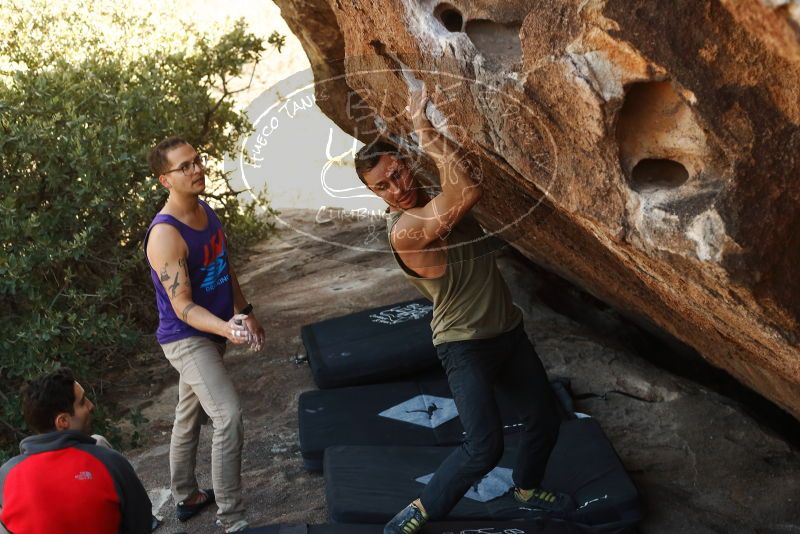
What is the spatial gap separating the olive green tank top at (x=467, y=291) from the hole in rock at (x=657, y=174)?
81 cm

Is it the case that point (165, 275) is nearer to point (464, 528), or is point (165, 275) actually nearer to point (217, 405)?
point (217, 405)

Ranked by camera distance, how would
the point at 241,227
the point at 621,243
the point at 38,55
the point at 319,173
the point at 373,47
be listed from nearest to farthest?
the point at 621,243 → the point at 373,47 → the point at 319,173 → the point at 38,55 → the point at 241,227

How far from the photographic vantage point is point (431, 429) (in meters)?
4.91

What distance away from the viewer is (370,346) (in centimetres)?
582

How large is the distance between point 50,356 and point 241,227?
10.4 ft

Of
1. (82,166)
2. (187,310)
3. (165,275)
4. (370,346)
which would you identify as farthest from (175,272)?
(82,166)

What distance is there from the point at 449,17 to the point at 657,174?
1.06m

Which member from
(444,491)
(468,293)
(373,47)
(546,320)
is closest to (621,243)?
(468,293)

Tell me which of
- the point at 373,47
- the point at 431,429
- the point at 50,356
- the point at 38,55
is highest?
the point at 38,55

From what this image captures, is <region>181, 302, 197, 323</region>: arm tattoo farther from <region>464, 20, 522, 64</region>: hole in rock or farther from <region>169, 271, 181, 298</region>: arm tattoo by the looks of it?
<region>464, 20, 522, 64</region>: hole in rock

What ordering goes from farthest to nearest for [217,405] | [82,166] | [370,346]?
[82,166] < [370,346] < [217,405]

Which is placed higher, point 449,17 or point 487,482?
point 449,17

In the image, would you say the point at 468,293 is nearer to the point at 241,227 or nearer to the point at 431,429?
the point at 431,429

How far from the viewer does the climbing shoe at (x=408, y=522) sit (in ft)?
12.0
